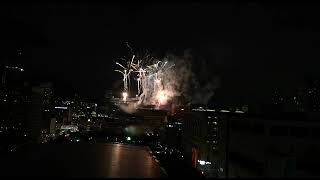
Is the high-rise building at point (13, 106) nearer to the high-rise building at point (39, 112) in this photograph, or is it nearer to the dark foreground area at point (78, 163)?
the high-rise building at point (39, 112)

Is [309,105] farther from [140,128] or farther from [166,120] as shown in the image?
[140,128]

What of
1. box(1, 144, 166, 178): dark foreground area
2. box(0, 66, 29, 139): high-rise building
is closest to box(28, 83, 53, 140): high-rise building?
box(0, 66, 29, 139): high-rise building

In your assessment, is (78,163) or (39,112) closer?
(78,163)

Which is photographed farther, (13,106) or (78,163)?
(13,106)

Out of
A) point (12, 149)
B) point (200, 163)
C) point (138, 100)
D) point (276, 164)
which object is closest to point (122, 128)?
point (138, 100)

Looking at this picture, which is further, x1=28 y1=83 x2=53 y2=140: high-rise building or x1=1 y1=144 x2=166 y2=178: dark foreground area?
x1=28 y1=83 x2=53 y2=140: high-rise building

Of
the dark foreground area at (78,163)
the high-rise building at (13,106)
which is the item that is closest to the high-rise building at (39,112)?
the high-rise building at (13,106)

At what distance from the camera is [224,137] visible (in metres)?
11.4

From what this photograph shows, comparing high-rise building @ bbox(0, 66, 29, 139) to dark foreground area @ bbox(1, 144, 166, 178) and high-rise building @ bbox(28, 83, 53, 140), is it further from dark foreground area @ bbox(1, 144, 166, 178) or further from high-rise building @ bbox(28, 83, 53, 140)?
dark foreground area @ bbox(1, 144, 166, 178)

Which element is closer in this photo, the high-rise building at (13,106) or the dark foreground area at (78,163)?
the dark foreground area at (78,163)

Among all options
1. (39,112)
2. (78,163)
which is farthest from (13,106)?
(78,163)

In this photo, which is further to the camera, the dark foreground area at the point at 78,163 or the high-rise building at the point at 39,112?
the high-rise building at the point at 39,112

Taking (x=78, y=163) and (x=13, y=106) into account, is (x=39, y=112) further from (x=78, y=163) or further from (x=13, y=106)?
(x=78, y=163)

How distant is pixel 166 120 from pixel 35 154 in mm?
9389
